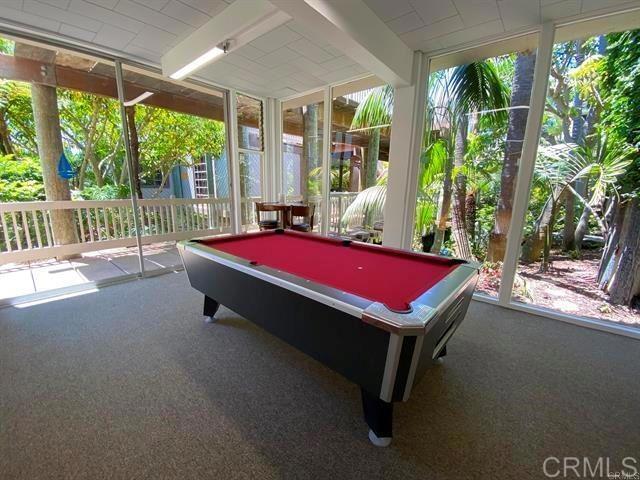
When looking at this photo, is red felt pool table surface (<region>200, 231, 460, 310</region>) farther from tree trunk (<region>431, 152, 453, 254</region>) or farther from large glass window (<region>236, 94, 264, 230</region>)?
large glass window (<region>236, 94, 264, 230</region>)

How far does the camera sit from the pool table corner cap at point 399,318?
0.98m

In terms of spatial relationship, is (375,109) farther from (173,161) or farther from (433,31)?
(173,161)

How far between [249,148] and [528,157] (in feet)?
13.1

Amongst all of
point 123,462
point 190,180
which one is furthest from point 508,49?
point 190,180

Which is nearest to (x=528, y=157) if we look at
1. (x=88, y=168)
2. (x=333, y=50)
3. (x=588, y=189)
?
(x=588, y=189)

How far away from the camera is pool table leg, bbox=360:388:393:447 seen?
127cm

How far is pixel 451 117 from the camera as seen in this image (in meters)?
3.22

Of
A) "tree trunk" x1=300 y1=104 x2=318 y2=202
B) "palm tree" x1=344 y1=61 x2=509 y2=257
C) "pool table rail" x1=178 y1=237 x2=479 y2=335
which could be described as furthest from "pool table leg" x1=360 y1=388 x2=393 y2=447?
"tree trunk" x1=300 y1=104 x2=318 y2=202

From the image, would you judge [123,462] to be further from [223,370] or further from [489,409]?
[489,409]

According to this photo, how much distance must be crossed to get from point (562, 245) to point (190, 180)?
7.83m

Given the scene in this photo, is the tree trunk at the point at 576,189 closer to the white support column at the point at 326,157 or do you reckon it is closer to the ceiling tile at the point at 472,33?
the ceiling tile at the point at 472,33

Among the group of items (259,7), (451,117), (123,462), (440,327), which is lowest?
(123,462)

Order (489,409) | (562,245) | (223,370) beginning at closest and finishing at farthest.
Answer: (489,409) < (223,370) < (562,245)

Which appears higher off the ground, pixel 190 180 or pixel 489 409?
pixel 190 180
